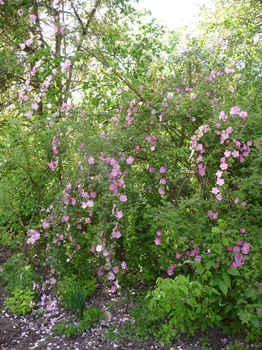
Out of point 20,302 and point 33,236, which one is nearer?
point 33,236

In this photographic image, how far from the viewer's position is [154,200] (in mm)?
3695

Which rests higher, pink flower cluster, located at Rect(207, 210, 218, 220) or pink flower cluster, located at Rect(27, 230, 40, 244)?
pink flower cluster, located at Rect(27, 230, 40, 244)

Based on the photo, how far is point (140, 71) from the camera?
16.7 ft

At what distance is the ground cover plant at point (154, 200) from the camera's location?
291cm

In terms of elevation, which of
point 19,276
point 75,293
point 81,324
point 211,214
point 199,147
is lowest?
point 81,324

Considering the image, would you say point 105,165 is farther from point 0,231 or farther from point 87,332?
point 0,231

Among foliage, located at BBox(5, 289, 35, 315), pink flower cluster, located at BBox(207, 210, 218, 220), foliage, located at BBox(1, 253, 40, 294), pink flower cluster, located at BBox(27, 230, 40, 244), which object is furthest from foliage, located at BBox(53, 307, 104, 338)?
pink flower cluster, located at BBox(207, 210, 218, 220)

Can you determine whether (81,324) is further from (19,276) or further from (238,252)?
(238,252)

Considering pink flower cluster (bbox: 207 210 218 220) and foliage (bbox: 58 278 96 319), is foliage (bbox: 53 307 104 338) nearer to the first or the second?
foliage (bbox: 58 278 96 319)

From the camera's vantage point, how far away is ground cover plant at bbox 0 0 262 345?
291 cm

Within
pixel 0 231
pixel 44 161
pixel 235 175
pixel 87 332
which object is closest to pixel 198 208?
pixel 235 175

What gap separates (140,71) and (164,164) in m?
2.09

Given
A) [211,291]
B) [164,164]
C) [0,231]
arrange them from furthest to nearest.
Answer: [0,231], [164,164], [211,291]

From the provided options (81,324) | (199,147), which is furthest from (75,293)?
(199,147)
